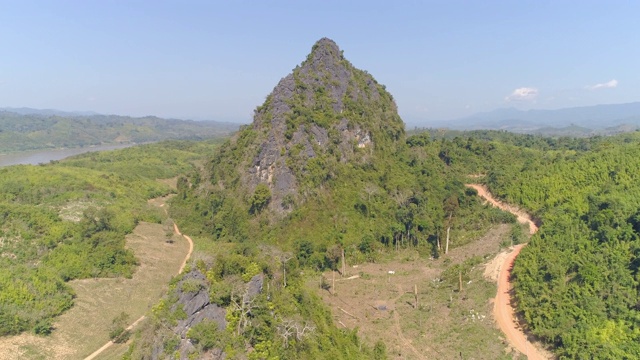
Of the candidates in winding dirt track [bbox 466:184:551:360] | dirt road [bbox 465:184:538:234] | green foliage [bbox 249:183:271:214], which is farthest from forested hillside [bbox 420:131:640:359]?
green foliage [bbox 249:183:271:214]

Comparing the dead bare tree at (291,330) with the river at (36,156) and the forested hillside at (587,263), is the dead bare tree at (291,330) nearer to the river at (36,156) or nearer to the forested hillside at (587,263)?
the forested hillside at (587,263)

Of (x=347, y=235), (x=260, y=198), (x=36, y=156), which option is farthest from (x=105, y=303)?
(x=36, y=156)

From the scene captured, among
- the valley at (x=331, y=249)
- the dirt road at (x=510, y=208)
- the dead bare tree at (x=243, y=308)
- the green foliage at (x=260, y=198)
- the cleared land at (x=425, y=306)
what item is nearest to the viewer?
the dead bare tree at (x=243, y=308)

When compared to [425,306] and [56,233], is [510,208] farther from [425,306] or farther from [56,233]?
[56,233]

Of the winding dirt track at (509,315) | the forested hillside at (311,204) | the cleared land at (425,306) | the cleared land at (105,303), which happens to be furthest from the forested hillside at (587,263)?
the cleared land at (105,303)

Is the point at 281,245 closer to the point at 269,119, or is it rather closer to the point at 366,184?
the point at 366,184
